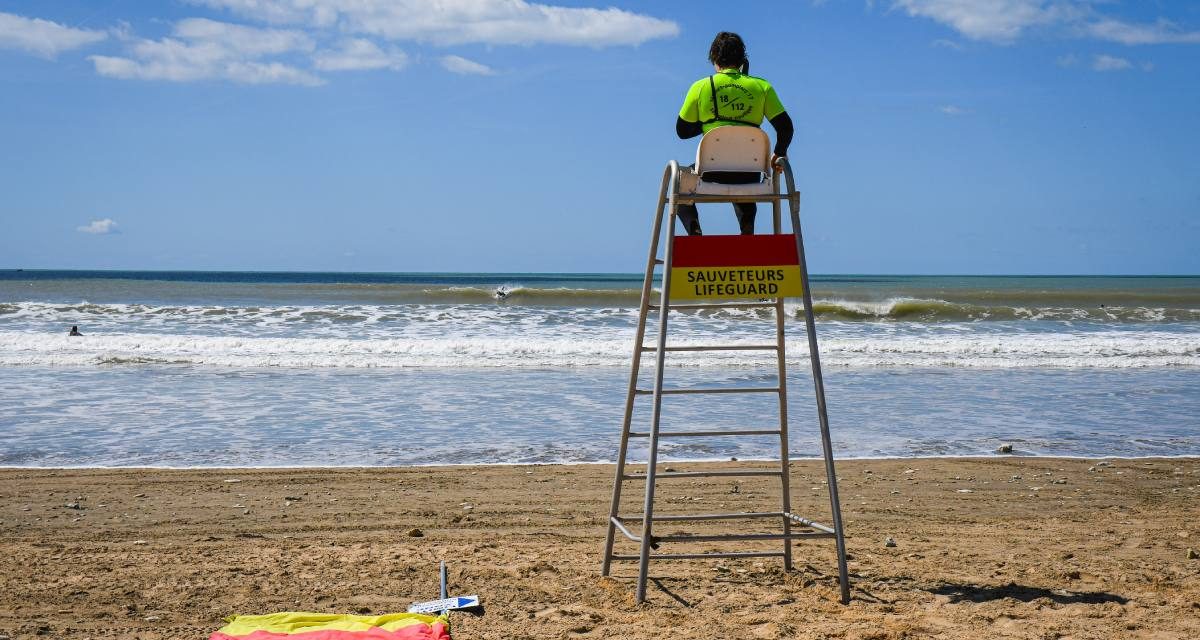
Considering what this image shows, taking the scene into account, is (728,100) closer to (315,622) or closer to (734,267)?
(734,267)

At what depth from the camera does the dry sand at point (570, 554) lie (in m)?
3.97

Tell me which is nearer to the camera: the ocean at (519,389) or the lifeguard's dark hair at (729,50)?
the lifeguard's dark hair at (729,50)

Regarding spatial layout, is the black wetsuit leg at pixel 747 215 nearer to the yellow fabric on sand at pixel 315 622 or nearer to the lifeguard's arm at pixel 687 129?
the lifeguard's arm at pixel 687 129

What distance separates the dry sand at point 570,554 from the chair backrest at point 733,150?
1.84m

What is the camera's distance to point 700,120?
388 centimetres

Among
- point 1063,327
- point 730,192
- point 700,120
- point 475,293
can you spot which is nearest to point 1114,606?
point 730,192

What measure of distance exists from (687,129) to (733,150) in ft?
0.75

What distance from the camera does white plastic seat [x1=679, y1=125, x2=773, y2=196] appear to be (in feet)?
12.4

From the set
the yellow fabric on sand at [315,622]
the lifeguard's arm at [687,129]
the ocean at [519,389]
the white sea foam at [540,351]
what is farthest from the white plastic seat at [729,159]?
the white sea foam at [540,351]

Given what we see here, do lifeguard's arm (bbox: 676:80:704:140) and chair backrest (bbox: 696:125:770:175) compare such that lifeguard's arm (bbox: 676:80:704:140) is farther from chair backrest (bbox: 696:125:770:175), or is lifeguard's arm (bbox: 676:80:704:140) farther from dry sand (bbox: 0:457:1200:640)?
dry sand (bbox: 0:457:1200:640)

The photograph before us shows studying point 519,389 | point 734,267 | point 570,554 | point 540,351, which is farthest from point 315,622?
point 540,351

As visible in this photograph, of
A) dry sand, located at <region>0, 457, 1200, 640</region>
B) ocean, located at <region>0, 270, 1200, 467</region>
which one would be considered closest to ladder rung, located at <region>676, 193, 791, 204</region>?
dry sand, located at <region>0, 457, 1200, 640</region>

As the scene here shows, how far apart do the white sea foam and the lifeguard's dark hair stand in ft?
36.6

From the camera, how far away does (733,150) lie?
3814 millimetres
